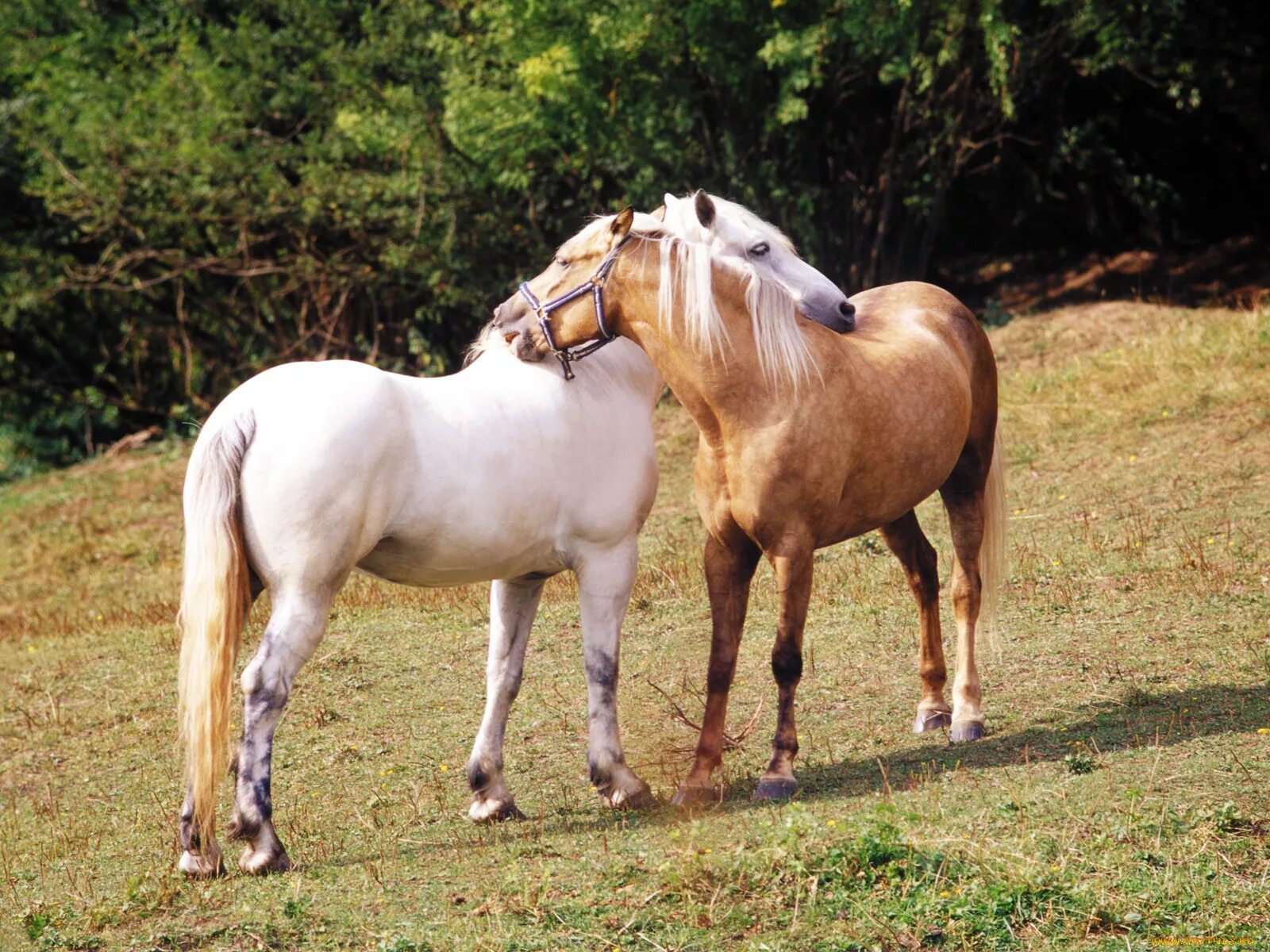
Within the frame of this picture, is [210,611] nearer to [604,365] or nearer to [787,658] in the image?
[604,365]

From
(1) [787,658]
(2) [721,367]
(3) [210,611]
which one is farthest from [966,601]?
(3) [210,611]

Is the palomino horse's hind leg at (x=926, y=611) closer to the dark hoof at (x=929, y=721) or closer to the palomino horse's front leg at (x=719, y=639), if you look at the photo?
the dark hoof at (x=929, y=721)

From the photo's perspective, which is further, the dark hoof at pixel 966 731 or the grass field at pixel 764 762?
the dark hoof at pixel 966 731

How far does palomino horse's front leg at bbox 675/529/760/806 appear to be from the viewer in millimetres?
5535

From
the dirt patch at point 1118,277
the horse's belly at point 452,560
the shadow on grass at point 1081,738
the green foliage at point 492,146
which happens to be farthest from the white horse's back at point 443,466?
the dirt patch at point 1118,277

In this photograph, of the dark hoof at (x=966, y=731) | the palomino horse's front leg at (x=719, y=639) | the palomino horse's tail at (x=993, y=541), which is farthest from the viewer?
the palomino horse's tail at (x=993, y=541)

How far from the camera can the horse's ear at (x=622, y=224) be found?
532cm

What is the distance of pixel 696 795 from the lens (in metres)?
5.48

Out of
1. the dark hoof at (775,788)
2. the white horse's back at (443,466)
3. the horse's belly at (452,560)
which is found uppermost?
the white horse's back at (443,466)

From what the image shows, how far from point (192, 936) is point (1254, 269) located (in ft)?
51.7

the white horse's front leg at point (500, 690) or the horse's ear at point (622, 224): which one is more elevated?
the horse's ear at point (622, 224)

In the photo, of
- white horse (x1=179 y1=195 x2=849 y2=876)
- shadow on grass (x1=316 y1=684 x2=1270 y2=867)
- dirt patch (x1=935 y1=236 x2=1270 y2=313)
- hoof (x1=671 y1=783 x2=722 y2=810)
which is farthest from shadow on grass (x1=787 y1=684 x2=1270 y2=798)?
dirt patch (x1=935 y1=236 x2=1270 y2=313)

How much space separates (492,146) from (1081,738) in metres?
11.0

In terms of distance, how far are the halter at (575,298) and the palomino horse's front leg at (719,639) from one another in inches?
34.1
